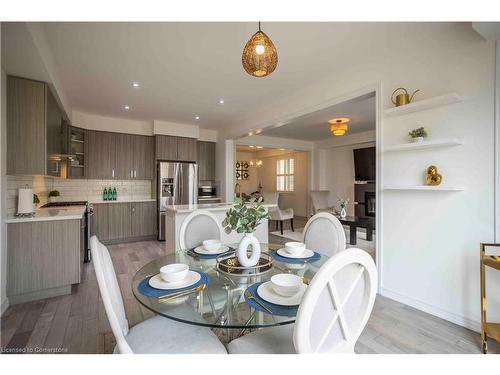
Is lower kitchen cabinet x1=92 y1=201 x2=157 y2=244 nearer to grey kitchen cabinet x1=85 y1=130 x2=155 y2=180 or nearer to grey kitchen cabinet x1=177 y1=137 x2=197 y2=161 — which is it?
grey kitchen cabinet x1=85 y1=130 x2=155 y2=180

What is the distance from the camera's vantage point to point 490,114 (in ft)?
6.21

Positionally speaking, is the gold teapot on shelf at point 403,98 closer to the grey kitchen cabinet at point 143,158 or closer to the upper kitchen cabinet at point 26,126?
the upper kitchen cabinet at point 26,126

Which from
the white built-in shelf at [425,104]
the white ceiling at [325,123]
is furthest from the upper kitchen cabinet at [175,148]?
the white built-in shelf at [425,104]

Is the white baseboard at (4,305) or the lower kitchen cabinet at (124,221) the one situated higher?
the lower kitchen cabinet at (124,221)

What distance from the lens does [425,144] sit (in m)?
2.15

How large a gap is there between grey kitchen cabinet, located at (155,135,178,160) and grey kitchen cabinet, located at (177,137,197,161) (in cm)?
9

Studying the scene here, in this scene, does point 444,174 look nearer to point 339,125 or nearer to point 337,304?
point 337,304

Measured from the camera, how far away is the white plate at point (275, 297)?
110 centimetres

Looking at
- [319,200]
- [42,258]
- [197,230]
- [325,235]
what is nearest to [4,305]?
[42,258]

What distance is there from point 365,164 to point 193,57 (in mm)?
5561

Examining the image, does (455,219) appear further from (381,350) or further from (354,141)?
(354,141)

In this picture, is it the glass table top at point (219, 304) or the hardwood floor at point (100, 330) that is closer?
the glass table top at point (219, 304)

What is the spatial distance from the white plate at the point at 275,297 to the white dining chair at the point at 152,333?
324 mm
